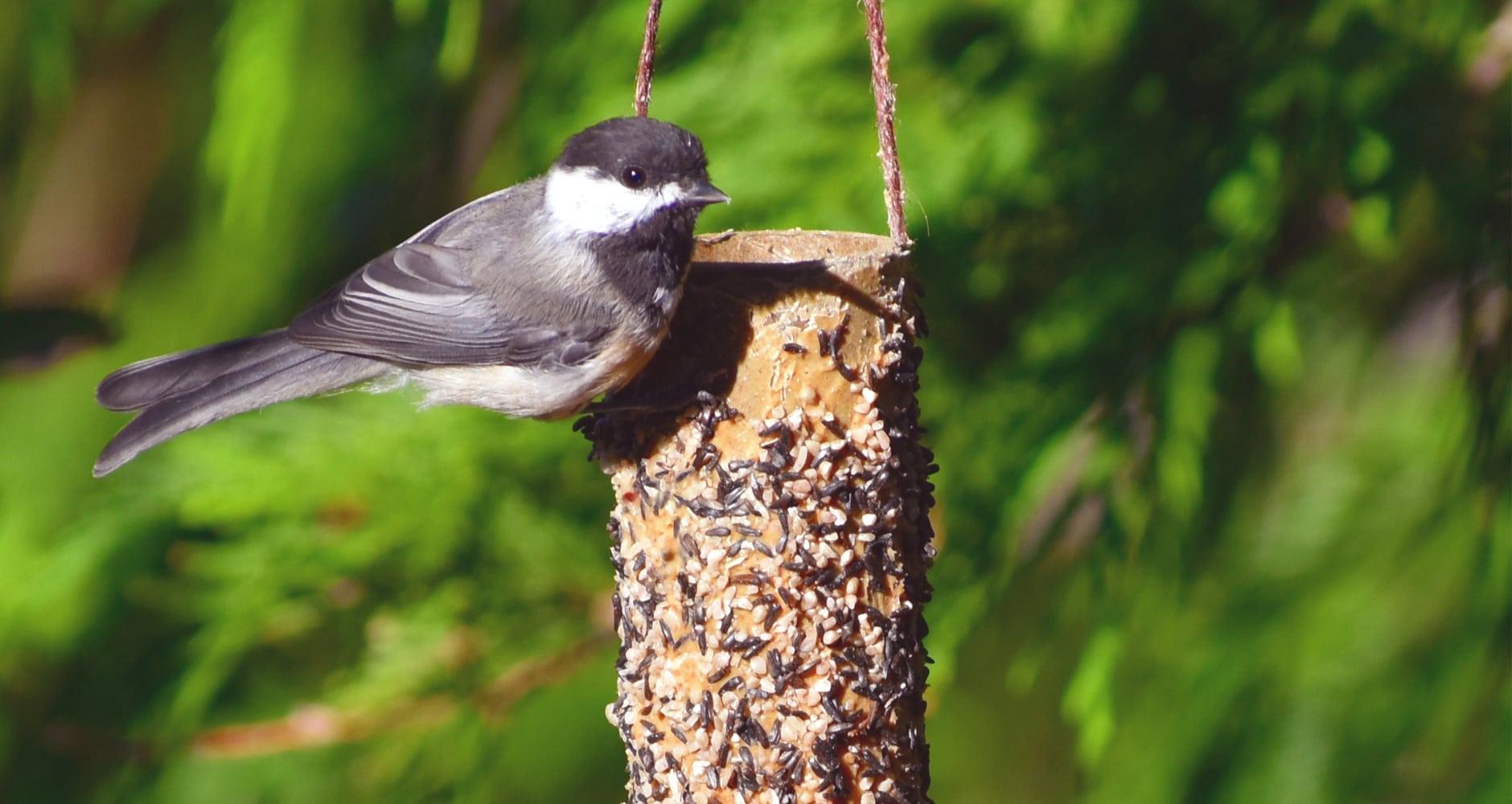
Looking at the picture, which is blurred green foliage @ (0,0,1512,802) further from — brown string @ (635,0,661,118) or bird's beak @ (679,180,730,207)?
bird's beak @ (679,180,730,207)

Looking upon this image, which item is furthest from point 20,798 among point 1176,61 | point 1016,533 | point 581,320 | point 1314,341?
point 1314,341

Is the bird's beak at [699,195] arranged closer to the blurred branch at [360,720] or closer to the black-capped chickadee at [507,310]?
the black-capped chickadee at [507,310]

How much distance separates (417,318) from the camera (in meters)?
1.73

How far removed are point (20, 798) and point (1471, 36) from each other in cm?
298

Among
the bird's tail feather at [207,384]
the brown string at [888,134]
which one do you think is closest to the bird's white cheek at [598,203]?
the brown string at [888,134]

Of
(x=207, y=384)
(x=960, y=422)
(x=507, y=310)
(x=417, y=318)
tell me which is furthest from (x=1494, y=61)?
(x=207, y=384)

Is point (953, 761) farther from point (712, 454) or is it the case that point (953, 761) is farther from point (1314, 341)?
point (712, 454)

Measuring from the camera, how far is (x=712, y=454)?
1.48 m

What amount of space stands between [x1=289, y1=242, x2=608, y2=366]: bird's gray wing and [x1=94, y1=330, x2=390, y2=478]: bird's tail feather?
3.5 inches

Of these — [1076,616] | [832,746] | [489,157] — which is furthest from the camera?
[489,157]

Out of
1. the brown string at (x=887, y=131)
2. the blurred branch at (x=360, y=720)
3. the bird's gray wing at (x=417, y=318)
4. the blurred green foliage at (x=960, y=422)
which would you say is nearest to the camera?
the brown string at (x=887, y=131)

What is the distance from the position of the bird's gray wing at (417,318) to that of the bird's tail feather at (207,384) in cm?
9

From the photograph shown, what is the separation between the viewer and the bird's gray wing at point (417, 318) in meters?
1.71

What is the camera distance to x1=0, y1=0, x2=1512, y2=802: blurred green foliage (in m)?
1.99
